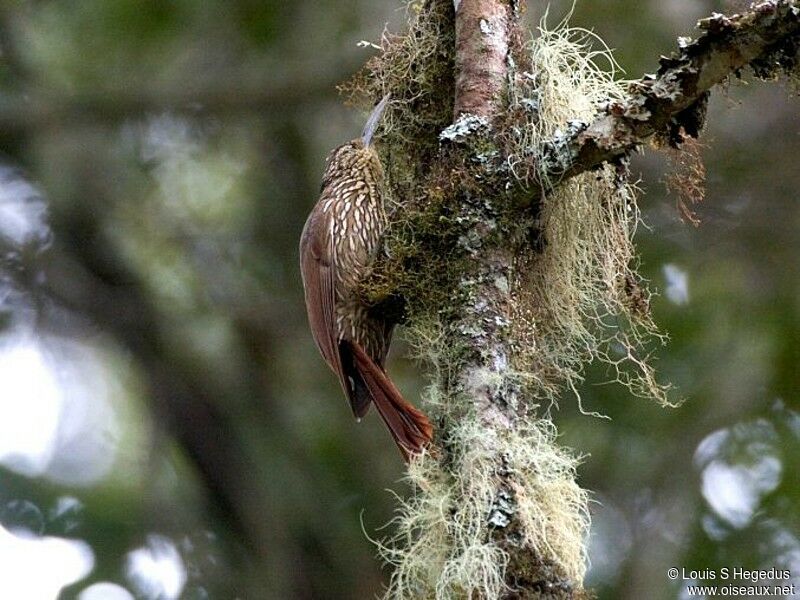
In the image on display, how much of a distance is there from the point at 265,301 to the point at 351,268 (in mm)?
1574

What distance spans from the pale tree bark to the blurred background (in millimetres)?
2195

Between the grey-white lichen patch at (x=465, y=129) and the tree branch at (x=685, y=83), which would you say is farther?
the grey-white lichen patch at (x=465, y=129)

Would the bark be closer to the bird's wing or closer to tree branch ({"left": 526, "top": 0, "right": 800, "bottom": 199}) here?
tree branch ({"left": 526, "top": 0, "right": 800, "bottom": 199})

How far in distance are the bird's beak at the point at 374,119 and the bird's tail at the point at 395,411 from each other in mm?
659

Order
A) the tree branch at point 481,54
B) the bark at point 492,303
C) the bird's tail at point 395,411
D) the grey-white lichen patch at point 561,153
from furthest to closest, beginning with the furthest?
1. the bird's tail at point 395,411
2. the tree branch at point 481,54
3. the grey-white lichen patch at point 561,153
4. the bark at point 492,303

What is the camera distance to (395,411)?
3.11 metres

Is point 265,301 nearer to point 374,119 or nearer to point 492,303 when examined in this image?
point 374,119

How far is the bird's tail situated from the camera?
2.96m

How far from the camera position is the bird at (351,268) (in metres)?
3.43

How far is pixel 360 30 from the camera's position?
498 centimetres

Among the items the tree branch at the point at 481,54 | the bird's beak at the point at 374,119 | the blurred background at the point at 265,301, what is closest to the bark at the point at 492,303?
the tree branch at the point at 481,54

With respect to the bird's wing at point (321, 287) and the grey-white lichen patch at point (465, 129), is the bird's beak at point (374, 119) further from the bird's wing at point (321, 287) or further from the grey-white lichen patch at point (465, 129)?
the grey-white lichen patch at point (465, 129)

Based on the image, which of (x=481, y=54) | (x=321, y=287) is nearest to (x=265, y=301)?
(x=321, y=287)

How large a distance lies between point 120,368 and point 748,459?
9.91 ft
